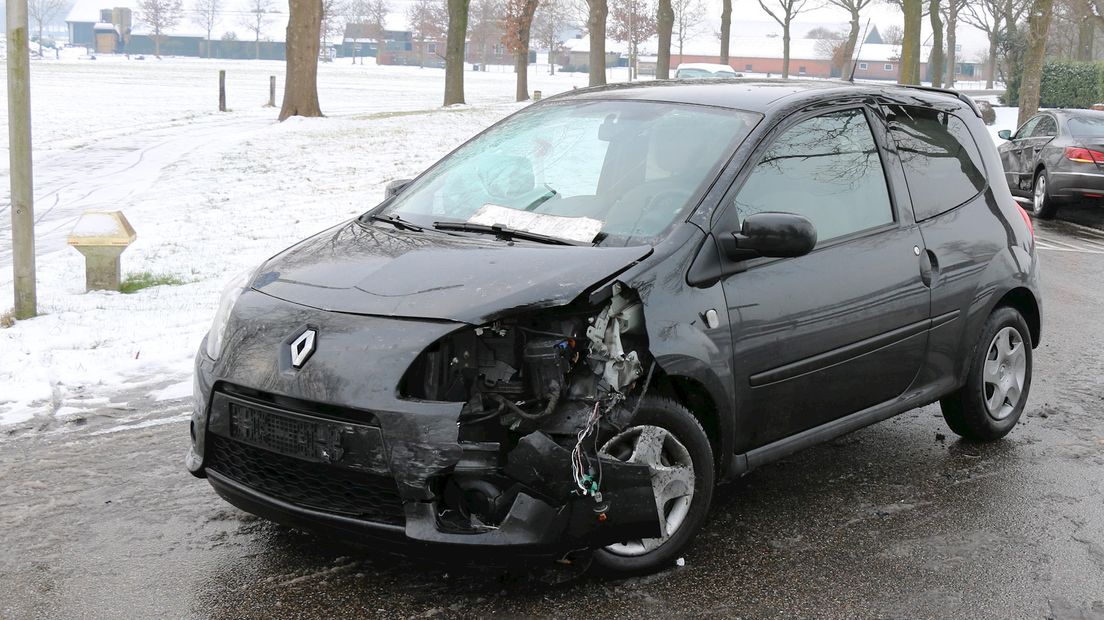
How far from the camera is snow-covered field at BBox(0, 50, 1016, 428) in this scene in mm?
6703

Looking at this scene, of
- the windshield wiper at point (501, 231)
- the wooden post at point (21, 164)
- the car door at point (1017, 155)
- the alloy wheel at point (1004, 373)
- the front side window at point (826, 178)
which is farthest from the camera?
the car door at point (1017, 155)

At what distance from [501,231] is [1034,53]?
86.6 feet

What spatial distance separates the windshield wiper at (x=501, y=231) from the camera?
4.19 meters

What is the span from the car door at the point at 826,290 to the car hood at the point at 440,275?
0.57 m

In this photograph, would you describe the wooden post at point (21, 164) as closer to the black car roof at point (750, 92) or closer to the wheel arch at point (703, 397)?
the black car roof at point (750, 92)

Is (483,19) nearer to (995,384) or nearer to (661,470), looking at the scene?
(995,384)

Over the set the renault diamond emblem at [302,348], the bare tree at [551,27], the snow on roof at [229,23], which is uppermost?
the snow on roof at [229,23]

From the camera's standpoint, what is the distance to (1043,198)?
1627 cm

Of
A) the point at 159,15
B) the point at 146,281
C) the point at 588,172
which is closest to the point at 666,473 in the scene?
the point at 588,172

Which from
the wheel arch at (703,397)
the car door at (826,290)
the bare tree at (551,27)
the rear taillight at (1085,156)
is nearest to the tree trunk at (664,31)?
the rear taillight at (1085,156)

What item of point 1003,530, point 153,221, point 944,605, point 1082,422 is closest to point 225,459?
point 944,605

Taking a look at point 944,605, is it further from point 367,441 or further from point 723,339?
point 367,441

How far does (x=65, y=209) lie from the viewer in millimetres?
14891

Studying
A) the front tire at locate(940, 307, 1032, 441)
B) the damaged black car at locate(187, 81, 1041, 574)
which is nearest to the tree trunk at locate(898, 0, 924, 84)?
the front tire at locate(940, 307, 1032, 441)
